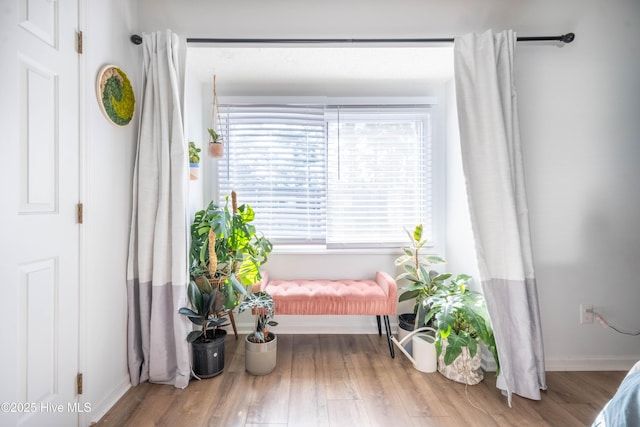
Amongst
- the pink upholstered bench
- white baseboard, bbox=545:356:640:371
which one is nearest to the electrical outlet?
white baseboard, bbox=545:356:640:371

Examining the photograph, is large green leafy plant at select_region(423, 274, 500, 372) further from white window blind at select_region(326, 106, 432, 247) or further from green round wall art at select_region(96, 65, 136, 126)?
green round wall art at select_region(96, 65, 136, 126)

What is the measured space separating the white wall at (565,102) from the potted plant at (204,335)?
1708mm

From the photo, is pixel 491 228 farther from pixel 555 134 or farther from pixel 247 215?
pixel 247 215

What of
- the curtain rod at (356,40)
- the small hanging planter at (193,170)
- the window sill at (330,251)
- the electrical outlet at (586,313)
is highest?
the curtain rod at (356,40)

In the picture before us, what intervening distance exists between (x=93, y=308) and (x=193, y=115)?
155 cm

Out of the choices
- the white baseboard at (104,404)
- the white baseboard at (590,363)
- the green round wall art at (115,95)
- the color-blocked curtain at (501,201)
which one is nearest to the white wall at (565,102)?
the white baseboard at (590,363)

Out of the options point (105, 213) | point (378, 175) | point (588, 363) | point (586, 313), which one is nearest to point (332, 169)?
point (378, 175)

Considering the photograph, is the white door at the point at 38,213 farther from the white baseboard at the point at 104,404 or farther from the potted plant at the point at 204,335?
the potted plant at the point at 204,335

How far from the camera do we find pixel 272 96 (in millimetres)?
2549

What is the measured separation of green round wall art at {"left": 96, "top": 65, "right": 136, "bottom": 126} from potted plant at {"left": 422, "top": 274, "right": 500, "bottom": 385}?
7.25 feet

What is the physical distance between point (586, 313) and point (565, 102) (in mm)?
1437

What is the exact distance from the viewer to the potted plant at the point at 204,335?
177cm

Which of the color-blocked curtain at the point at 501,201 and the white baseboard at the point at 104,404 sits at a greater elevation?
the color-blocked curtain at the point at 501,201

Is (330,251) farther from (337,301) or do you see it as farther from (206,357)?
(206,357)
